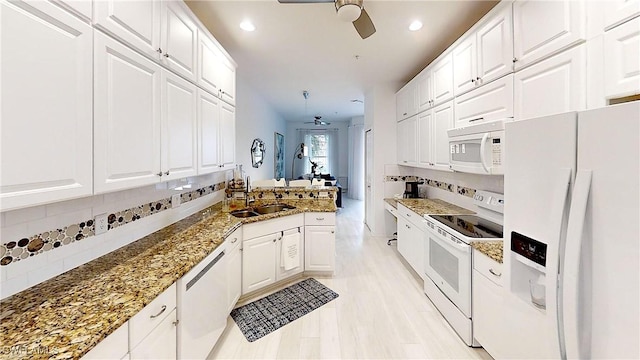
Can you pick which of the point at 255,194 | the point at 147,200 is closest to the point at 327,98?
the point at 255,194

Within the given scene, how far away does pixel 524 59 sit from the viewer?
1.84m

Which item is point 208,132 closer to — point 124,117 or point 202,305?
point 124,117

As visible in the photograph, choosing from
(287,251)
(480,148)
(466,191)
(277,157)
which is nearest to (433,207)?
(466,191)

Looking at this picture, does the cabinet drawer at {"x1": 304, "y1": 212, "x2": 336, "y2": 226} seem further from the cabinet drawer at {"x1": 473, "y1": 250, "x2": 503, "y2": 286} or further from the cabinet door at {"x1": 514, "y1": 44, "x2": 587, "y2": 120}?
the cabinet door at {"x1": 514, "y1": 44, "x2": 587, "y2": 120}

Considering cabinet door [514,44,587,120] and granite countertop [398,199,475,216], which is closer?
cabinet door [514,44,587,120]

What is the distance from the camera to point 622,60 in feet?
4.17

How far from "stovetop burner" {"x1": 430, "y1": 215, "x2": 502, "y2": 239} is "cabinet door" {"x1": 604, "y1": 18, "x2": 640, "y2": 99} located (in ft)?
3.78

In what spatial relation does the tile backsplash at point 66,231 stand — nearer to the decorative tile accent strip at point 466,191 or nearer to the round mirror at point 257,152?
the round mirror at point 257,152

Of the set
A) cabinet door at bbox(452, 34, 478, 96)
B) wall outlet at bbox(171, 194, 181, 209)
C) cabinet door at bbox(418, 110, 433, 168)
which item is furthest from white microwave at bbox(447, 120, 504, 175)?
wall outlet at bbox(171, 194, 181, 209)

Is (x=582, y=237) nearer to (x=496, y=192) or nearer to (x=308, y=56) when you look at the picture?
(x=496, y=192)

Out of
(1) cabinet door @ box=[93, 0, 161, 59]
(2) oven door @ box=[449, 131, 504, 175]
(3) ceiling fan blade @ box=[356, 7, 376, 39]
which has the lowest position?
(2) oven door @ box=[449, 131, 504, 175]

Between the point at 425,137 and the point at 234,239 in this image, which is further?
the point at 425,137

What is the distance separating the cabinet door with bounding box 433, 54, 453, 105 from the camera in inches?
111

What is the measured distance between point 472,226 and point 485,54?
4.88 ft
